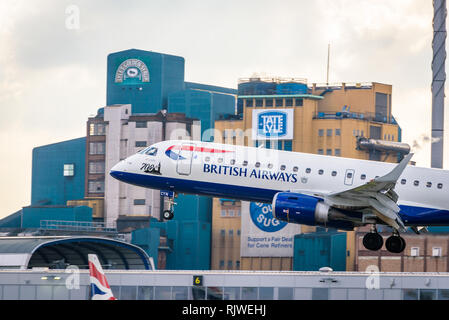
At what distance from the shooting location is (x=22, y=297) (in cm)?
6994

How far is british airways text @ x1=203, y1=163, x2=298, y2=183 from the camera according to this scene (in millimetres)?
58781

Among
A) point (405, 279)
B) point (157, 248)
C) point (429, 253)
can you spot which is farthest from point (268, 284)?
point (157, 248)

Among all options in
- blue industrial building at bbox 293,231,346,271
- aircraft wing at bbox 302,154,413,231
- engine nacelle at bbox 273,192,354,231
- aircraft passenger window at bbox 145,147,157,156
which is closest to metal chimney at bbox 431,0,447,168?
blue industrial building at bbox 293,231,346,271

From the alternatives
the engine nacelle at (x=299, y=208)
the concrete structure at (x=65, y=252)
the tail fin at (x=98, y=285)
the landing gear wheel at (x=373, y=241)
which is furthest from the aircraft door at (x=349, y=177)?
the concrete structure at (x=65, y=252)

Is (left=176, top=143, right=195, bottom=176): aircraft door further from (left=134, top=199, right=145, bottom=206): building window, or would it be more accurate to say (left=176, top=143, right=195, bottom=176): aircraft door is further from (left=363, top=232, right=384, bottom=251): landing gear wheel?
(left=134, top=199, right=145, bottom=206): building window

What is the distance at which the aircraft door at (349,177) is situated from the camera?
193 ft

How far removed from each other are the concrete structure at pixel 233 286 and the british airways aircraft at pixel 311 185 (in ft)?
30.2

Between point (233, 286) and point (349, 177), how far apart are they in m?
13.6

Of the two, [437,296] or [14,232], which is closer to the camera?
[437,296]

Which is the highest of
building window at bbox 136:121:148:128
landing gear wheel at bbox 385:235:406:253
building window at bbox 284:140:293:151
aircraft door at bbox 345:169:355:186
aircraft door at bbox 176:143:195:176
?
building window at bbox 136:121:148:128

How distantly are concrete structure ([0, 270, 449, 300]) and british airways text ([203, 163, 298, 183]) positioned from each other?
11.3 metres

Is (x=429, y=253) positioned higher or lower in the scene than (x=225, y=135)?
lower

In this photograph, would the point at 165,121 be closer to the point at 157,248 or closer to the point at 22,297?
the point at 157,248

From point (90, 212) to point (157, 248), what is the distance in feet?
52.8
